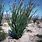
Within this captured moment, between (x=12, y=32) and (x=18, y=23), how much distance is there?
382 millimetres

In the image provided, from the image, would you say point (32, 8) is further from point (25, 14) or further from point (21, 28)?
point (21, 28)

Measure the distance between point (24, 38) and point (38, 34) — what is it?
0.57m

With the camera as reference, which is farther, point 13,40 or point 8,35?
point 8,35

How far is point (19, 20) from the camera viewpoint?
5.83 m

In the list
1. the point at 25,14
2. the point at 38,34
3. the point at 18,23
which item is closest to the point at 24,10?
the point at 25,14

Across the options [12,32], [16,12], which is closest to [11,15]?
[16,12]

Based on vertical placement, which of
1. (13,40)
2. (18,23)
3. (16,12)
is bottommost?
(13,40)

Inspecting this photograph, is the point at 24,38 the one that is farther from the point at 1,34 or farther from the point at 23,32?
the point at 1,34

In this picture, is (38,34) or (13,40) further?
(38,34)

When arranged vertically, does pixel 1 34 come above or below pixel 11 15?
below

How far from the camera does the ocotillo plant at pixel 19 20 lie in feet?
19.0

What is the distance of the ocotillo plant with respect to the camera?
580cm

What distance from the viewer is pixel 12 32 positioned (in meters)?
5.86

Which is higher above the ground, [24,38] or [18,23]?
[18,23]
